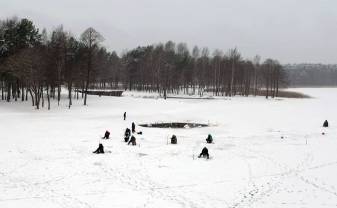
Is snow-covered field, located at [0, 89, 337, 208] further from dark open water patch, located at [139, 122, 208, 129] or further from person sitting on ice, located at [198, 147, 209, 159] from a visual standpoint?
dark open water patch, located at [139, 122, 208, 129]

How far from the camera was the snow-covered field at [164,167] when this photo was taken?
2053 centimetres

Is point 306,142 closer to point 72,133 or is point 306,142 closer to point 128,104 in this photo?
point 72,133

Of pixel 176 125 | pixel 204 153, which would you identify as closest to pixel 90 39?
pixel 176 125

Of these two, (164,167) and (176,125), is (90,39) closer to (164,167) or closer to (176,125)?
(176,125)

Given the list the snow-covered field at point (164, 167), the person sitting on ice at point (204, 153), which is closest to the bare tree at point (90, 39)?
the snow-covered field at point (164, 167)

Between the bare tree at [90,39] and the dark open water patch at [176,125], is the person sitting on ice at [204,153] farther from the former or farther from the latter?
the bare tree at [90,39]

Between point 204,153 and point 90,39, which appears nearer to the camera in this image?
point 204,153

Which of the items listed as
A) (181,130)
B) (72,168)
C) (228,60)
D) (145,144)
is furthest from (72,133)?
(228,60)

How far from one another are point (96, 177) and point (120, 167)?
114 inches

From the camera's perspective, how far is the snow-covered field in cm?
2053

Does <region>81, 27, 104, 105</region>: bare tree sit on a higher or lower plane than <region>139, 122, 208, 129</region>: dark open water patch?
higher

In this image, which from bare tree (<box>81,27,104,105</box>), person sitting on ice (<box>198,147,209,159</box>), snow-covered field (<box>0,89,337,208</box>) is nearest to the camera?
snow-covered field (<box>0,89,337,208</box>)

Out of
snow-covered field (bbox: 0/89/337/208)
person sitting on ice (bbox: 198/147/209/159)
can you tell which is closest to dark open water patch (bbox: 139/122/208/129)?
snow-covered field (bbox: 0/89/337/208)

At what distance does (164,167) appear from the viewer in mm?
27234
